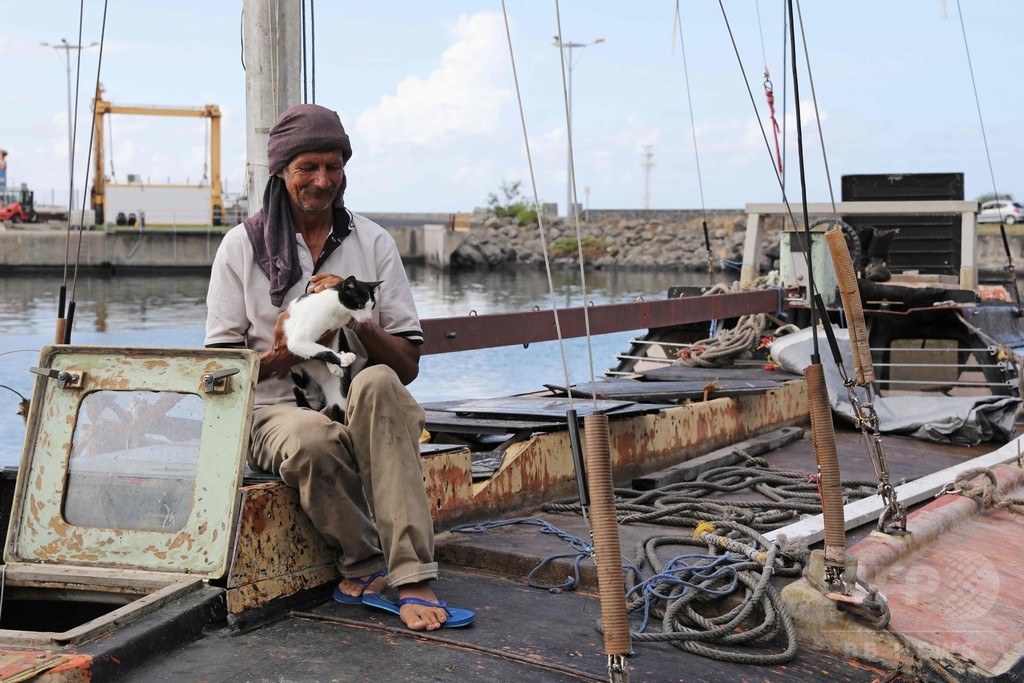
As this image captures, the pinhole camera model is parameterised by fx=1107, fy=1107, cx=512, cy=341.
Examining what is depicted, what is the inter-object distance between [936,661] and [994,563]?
1.23 m

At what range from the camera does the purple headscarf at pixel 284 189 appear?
3201 mm

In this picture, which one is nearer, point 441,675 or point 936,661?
point 441,675

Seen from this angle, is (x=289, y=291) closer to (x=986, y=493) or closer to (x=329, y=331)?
(x=329, y=331)

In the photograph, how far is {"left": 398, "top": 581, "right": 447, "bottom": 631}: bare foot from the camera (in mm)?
2937

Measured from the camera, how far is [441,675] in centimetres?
265

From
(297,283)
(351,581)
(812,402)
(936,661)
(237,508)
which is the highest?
(297,283)

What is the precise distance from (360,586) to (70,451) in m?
0.89

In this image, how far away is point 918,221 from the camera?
42.4 ft

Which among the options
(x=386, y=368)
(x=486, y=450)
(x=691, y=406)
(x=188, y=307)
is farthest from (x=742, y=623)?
(x=188, y=307)

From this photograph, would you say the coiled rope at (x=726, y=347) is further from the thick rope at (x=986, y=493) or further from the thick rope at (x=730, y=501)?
the thick rope at (x=986, y=493)

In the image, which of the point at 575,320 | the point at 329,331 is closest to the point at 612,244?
the point at 575,320

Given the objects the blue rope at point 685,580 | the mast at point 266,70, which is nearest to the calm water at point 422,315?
the mast at point 266,70

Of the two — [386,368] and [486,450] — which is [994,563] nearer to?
[486,450]

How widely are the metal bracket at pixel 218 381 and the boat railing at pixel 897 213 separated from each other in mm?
8305
